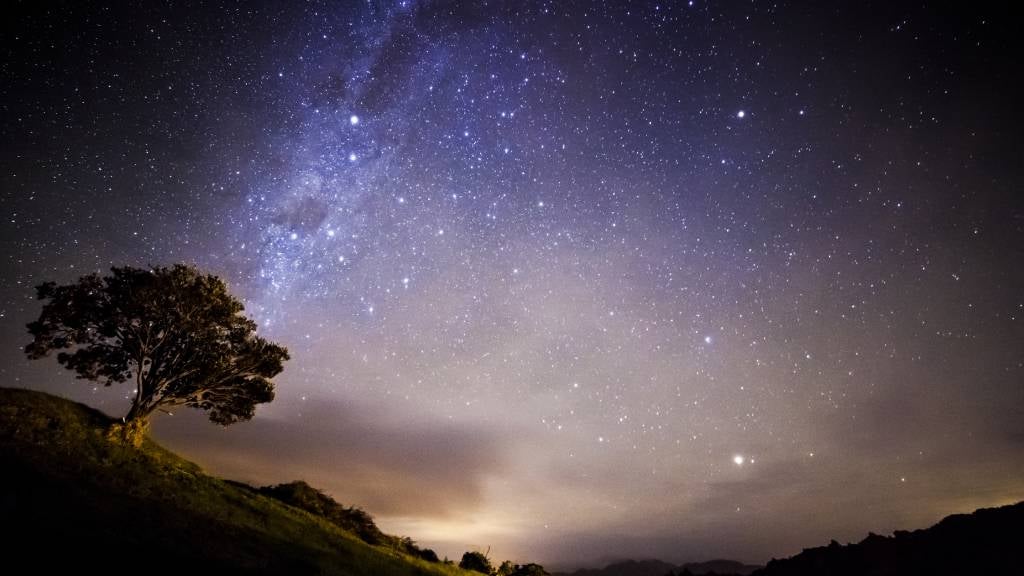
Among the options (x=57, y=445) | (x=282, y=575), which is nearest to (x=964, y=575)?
(x=282, y=575)

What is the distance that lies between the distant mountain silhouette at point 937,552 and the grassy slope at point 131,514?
122309 millimetres

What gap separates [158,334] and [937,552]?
465ft

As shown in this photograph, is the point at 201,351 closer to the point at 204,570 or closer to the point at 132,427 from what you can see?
the point at 132,427

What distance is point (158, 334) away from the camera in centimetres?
2672

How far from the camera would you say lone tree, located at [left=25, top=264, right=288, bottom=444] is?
2506cm

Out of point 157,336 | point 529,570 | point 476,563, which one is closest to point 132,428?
point 157,336

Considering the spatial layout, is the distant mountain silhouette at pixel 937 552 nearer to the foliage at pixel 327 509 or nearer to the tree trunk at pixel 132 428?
the foliage at pixel 327 509

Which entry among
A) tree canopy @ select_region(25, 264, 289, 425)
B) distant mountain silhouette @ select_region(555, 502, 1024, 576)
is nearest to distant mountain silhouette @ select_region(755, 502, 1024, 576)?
distant mountain silhouette @ select_region(555, 502, 1024, 576)

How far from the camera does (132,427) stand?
24078mm

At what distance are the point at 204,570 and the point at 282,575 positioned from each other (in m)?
3.68

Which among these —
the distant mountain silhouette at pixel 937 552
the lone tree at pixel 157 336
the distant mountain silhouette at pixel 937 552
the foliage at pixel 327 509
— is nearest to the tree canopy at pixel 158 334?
the lone tree at pixel 157 336

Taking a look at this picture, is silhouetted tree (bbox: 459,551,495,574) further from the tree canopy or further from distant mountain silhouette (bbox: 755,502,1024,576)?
distant mountain silhouette (bbox: 755,502,1024,576)

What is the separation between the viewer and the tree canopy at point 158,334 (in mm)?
25141

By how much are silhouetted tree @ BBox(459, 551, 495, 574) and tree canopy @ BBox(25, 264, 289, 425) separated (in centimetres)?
2022
